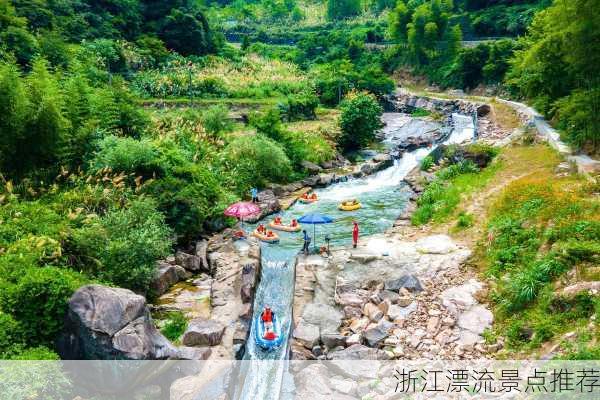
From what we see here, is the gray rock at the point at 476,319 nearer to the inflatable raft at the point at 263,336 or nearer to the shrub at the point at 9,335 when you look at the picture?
the inflatable raft at the point at 263,336

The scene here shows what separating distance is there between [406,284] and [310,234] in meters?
6.02

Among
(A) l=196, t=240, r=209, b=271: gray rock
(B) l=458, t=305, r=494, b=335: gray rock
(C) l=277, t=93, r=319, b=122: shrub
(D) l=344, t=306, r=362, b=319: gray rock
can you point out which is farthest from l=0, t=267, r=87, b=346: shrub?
(C) l=277, t=93, r=319, b=122: shrub

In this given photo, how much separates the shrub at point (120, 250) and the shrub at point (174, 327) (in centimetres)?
180

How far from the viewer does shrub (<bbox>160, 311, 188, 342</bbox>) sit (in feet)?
43.7

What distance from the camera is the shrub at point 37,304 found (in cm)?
1115

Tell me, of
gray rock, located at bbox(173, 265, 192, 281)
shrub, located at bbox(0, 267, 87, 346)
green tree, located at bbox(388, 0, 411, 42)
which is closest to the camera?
shrub, located at bbox(0, 267, 87, 346)

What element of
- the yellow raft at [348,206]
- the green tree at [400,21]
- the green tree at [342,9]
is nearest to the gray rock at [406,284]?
the yellow raft at [348,206]

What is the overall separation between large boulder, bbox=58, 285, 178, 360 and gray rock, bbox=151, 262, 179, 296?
12.5ft

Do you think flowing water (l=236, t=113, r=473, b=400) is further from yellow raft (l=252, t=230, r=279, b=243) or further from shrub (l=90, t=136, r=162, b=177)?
shrub (l=90, t=136, r=162, b=177)

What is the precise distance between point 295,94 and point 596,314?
38.1 m

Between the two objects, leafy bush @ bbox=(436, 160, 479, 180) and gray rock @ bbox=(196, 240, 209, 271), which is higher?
leafy bush @ bbox=(436, 160, 479, 180)

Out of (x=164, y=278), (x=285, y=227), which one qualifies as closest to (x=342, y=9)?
(x=285, y=227)

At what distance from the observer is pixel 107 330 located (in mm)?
10867

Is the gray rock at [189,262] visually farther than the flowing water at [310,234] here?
Yes
